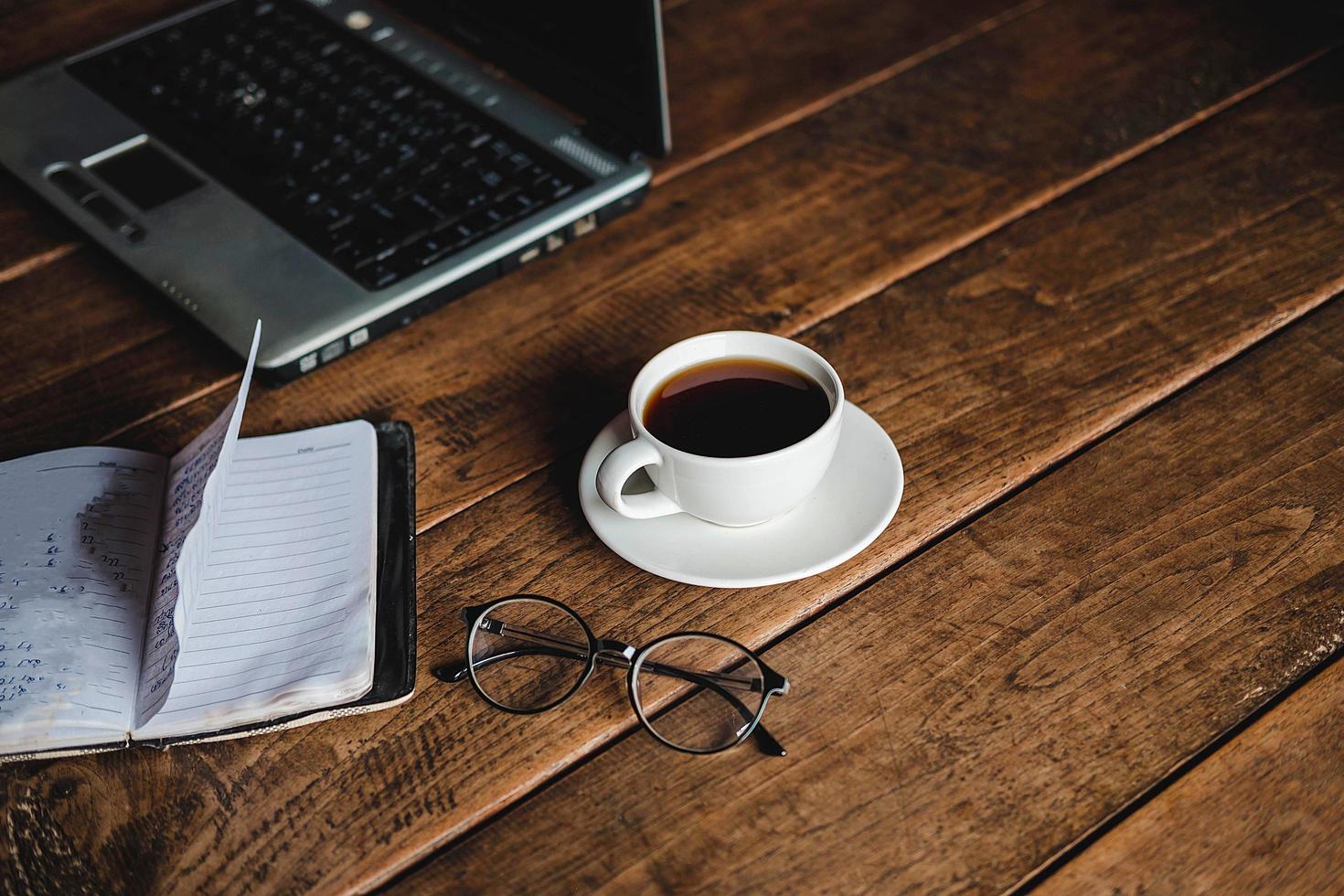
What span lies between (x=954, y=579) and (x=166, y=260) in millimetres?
728

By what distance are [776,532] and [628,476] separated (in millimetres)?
105

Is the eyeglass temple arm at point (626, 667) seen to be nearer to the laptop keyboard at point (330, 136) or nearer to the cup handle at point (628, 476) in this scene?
the cup handle at point (628, 476)

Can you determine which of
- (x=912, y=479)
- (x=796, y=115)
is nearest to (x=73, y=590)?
(x=912, y=479)

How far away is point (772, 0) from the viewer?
1.38 metres

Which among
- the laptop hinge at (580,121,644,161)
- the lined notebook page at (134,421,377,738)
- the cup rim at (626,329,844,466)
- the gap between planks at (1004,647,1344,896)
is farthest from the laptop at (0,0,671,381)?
the gap between planks at (1004,647,1344,896)

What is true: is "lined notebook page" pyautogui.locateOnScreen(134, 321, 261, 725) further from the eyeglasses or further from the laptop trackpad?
the laptop trackpad

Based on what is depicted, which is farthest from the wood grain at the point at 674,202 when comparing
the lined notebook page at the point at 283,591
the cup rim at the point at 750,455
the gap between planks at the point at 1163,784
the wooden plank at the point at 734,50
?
the gap between planks at the point at 1163,784

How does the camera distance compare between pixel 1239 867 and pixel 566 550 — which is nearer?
pixel 1239 867

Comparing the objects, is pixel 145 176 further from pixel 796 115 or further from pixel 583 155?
pixel 796 115

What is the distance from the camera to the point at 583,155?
105cm

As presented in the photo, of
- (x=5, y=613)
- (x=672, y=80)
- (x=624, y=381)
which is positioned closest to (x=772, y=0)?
(x=672, y=80)

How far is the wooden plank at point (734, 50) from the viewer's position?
1153mm

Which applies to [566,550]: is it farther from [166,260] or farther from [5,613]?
[166,260]

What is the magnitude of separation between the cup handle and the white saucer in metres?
0.02
